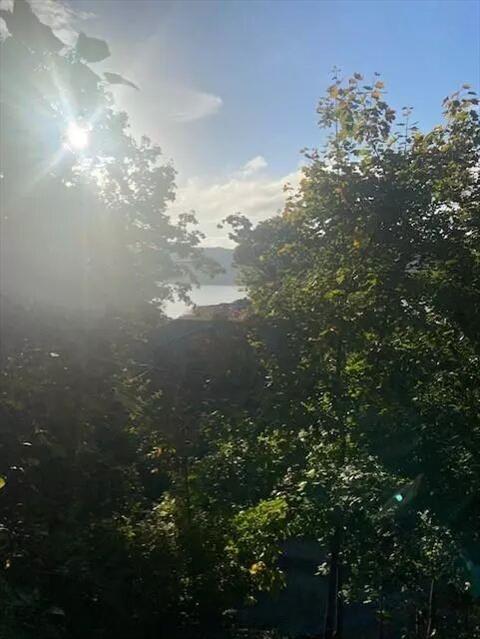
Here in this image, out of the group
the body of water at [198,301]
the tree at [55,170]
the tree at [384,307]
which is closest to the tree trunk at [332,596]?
the tree at [384,307]

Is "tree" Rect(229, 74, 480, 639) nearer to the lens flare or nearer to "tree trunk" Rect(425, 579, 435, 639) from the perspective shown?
"tree trunk" Rect(425, 579, 435, 639)

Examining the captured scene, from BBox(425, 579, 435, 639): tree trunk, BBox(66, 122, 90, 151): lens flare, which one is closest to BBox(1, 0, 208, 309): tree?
BBox(66, 122, 90, 151): lens flare

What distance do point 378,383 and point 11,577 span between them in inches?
131

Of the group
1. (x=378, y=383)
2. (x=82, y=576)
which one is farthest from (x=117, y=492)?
(x=378, y=383)

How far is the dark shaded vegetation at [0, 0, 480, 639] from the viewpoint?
2.96 metres

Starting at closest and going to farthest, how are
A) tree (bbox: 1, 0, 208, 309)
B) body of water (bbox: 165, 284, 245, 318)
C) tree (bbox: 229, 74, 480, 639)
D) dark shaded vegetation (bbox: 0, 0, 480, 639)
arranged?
1. tree (bbox: 1, 0, 208, 309)
2. dark shaded vegetation (bbox: 0, 0, 480, 639)
3. tree (bbox: 229, 74, 480, 639)
4. body of water (bbox: 165, 284, 245, 318)

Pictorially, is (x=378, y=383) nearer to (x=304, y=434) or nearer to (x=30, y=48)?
(x=304, y=434)

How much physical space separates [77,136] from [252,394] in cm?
463

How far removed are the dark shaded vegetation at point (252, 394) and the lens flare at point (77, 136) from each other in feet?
0.24

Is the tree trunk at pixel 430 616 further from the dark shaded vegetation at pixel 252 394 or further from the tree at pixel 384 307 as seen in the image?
the tree at pixel 384 307

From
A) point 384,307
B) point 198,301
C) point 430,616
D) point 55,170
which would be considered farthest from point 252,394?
point 198,301

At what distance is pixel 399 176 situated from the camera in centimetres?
519

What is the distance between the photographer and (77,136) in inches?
111

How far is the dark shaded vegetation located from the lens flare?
0.07 metres
